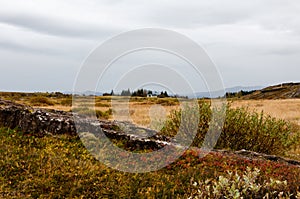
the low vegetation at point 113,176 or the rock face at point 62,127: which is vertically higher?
the rock face at point 62,127

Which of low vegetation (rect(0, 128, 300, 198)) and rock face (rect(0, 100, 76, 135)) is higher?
rock face (rect(0, 100, 76, 135))

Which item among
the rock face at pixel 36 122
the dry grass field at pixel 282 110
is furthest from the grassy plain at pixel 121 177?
the dry grass field at pixel 282 110

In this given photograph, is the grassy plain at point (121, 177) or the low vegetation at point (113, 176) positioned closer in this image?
the grassy plain at point (121, 177)

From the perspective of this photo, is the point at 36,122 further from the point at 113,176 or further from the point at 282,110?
the point at 282,110

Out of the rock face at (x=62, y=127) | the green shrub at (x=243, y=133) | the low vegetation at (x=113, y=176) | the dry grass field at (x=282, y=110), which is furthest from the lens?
the dry grass field at (x=282, y=110)

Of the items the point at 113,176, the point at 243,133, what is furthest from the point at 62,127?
the point at 243,133

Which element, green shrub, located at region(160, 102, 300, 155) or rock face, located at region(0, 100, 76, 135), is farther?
green shrub, located at region(160, 102, 300, 155)

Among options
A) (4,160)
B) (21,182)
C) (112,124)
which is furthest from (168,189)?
(112,124)

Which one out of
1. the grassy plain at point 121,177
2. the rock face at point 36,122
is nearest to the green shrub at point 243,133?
the grassy plain at point 121,177

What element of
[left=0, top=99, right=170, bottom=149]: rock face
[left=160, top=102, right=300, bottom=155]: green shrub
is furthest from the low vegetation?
[left=160, top=102, right=300, bottom=155]: green shrub

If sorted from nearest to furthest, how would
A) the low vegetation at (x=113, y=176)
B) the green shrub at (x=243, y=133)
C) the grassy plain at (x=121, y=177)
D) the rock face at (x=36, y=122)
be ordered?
the grassy plain at (x=121, y=177) < the low vegetation at (x=113, y=176) < the rock face at (x=36, y=122) < the green shrub at (x=243, y=133)

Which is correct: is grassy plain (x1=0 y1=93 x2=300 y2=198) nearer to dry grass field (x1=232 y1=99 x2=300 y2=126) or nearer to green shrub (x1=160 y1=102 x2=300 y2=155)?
green shrub (x1=160 y1=102 x2=300 y2=155)

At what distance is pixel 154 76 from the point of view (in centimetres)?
949

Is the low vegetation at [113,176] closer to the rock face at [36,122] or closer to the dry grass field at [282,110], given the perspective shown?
the rock face at [36,122]
